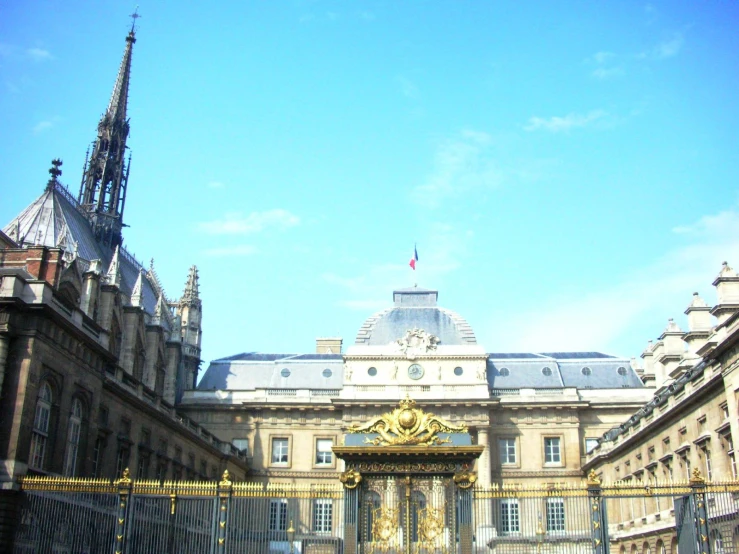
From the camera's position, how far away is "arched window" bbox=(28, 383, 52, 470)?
2502cm

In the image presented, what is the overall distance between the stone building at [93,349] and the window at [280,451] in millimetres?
2168

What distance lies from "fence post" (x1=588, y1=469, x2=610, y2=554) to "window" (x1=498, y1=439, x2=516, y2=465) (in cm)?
3381

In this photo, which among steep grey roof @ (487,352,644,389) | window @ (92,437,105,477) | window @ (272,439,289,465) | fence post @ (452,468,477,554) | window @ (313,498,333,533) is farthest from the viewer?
steep grey roof @ (487,352,644,389)

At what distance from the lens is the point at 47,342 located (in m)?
25.4

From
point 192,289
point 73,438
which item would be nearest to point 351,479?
point 73,438

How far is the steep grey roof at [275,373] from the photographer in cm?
5706

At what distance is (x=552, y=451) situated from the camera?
52.5m

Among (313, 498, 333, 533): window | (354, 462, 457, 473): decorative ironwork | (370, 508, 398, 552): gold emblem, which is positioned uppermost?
(354, 462, 457, 473): decorative ironwork

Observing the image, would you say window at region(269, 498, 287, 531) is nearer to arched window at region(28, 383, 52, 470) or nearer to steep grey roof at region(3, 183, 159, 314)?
arched window at region(28, 383, 52, 470)

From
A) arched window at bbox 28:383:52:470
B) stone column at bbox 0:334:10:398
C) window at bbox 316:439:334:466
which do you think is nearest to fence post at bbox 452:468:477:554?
arched window at bbox 28:383:52:470

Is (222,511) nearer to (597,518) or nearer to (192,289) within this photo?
(597,518)

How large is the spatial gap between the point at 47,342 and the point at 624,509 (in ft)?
93.7

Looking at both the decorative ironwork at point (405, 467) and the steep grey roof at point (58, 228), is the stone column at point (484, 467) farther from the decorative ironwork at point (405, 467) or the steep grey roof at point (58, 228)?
the decorative ironwork at point (405, 467)

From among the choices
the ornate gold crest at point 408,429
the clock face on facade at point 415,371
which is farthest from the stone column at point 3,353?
the clock face on facade at point 415,371
